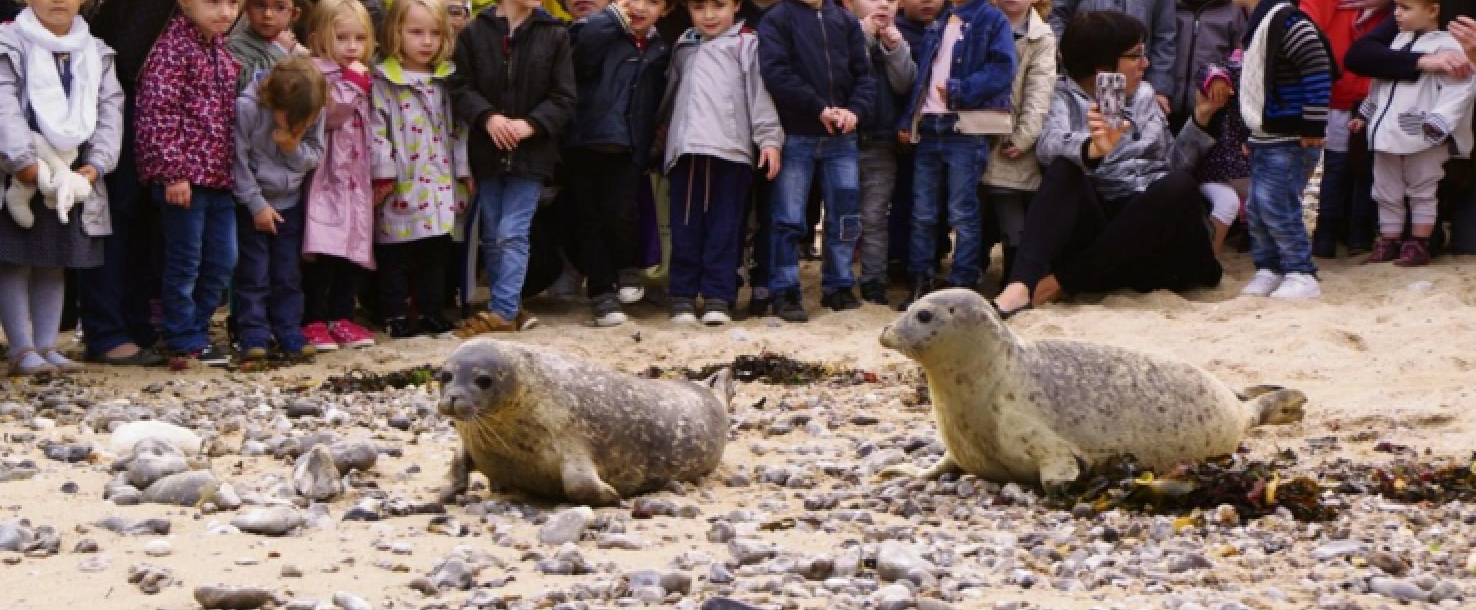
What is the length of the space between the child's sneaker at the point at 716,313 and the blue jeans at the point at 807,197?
0.97 feet

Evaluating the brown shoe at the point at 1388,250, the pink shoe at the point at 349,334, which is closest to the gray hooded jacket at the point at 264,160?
the pink shoe at the point at 349,334

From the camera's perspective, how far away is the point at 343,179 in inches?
395

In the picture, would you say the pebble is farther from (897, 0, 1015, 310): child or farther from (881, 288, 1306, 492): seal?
(897, 0, 1015, 310): child

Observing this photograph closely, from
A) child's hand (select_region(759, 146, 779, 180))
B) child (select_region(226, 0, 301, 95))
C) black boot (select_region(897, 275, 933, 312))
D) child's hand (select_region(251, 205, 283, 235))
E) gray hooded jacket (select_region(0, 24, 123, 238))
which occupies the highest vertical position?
child (select_region(226, 0, 301, 95))

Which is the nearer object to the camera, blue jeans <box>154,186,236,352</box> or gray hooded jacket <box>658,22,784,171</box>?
blue jeans <box>154,186,236,352</box>

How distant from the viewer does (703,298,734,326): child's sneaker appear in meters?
10.6

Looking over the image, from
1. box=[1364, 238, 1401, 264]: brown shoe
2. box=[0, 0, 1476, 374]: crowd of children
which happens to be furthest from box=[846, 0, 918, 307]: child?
box=[1364, 238, 1401, 264]: brown shoe

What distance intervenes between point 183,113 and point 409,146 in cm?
135

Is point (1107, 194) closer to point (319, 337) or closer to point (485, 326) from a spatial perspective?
point (485, 326)

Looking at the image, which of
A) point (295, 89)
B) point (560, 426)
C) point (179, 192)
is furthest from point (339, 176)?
point (560, 426)

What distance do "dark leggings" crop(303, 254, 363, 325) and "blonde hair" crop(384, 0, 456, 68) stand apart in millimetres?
1144

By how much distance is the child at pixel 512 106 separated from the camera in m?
10.5

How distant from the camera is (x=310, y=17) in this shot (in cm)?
1006

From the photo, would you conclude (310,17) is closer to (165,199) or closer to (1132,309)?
(165,199)
